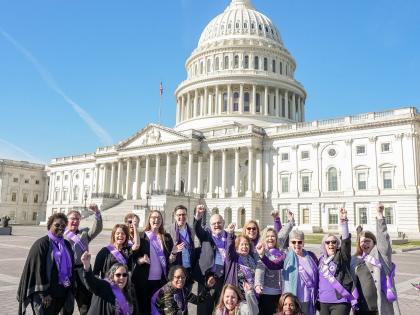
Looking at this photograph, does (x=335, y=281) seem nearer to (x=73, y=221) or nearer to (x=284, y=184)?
(x=73, y=221)

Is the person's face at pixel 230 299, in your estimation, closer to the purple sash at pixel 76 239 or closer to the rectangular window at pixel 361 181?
the purple sash at pixel 76 239

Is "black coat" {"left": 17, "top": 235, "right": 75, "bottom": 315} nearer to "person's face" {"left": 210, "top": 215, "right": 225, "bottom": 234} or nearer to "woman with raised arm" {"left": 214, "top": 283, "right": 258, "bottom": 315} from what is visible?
"woman with raised arm" {"left": 214, "top": 283, "right": 258, "bottom": 315}

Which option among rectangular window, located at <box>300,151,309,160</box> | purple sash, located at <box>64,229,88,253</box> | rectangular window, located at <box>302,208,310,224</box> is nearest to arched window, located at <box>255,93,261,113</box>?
rectangular window, located at <box>300,151,309,160</box>

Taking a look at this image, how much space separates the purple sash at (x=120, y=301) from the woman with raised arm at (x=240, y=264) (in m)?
1.94

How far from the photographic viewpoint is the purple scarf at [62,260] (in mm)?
6840

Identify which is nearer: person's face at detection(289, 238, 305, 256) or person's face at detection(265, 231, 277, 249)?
person's face at detection(289, 238, 305, 256)

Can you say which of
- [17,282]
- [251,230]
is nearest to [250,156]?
[17,282]

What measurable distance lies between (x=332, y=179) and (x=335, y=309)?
172 feet

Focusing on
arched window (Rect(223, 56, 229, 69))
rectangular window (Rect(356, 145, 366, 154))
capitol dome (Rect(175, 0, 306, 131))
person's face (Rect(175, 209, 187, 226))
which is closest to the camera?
person's face (Rect(175, 209, 187, 226))

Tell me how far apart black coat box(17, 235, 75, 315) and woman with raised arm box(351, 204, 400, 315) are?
5.22m

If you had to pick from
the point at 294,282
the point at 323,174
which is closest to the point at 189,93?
the point at 323,174

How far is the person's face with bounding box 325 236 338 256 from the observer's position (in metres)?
7.04

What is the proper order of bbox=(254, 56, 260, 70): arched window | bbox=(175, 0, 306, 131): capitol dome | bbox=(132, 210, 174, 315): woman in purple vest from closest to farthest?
bbox=(132, 210, 174, 315): woman in purple vest
bbox=(175, 0, 306, 131): capitol dome
bbox=(254, 56, 260, 70): arched window

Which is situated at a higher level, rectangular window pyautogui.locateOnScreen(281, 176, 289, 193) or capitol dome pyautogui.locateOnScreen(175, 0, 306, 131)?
capitol dome pyautogui.locateOnScreen(175, 0, 306, 131)
